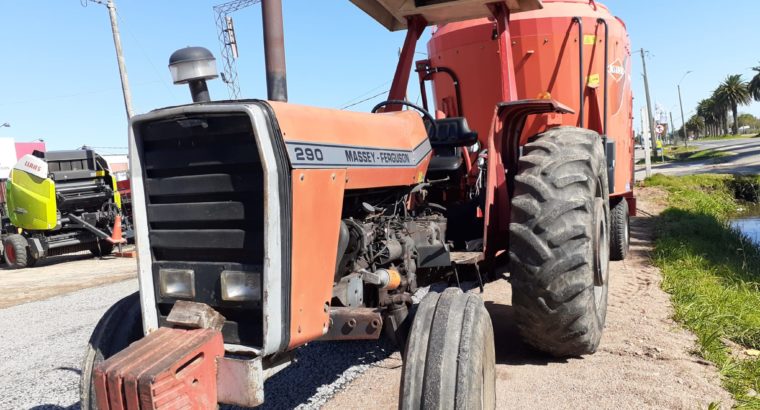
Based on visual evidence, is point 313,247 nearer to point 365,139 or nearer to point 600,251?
point 365,139

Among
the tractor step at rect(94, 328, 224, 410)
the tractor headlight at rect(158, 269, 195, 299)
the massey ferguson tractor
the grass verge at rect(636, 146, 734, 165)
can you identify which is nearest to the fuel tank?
the massey ferguson tractor

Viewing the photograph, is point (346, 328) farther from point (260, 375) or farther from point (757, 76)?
point (757, 76)

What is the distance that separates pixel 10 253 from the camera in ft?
41.1

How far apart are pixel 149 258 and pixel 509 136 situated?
2813 millimetres

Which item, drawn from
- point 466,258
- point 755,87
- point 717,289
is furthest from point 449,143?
point 755,87

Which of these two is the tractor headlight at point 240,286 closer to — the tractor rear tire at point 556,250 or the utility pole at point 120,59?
the tractor rear tire at point 556,250

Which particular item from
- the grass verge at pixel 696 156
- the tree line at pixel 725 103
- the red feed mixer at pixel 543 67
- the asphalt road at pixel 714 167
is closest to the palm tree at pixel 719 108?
Result: the tree line at pixel 725 103

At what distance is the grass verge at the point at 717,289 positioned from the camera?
3.72 metres

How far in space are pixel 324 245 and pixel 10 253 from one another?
40.9 feet

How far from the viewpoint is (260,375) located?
90.1 inches

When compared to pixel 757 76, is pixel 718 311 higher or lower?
lower

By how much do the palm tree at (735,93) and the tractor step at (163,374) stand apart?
292ft

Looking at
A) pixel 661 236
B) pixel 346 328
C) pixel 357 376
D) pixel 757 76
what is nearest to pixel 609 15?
A: pixel 661 236

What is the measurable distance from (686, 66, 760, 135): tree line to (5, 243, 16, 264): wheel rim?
80809mm
